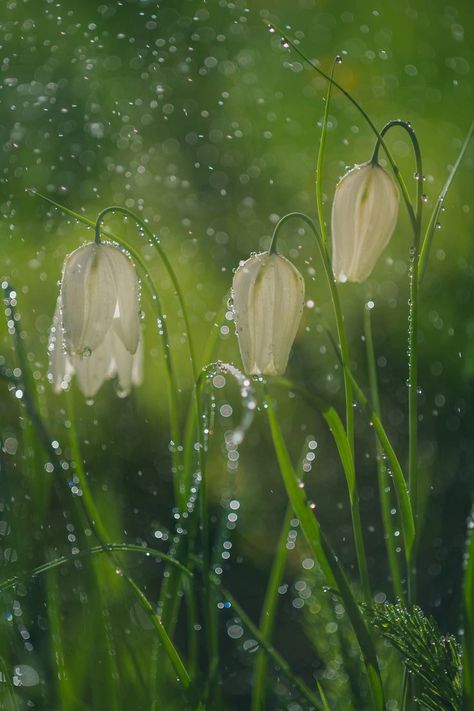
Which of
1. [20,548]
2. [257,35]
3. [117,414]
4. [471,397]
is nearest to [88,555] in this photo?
[20,548]

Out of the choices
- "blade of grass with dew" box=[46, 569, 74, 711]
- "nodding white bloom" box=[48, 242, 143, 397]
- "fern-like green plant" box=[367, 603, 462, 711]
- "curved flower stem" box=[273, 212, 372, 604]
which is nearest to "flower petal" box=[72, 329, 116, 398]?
"nodding white bloom" box=[48, 242, 143, 397]

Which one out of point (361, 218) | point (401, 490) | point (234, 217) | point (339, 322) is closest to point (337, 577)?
point (401, 490)

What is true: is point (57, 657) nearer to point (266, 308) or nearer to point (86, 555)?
point (86, 555)

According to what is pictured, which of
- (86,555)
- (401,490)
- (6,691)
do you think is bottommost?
(6,691)

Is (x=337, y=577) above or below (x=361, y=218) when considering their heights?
below

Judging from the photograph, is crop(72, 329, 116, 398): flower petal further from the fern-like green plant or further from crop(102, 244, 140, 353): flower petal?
the fern-like green plant

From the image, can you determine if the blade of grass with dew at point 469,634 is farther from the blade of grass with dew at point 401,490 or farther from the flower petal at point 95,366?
the flower petal at point 95,366
